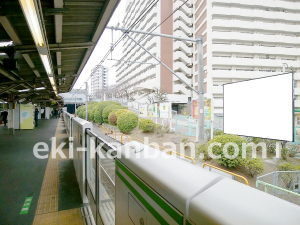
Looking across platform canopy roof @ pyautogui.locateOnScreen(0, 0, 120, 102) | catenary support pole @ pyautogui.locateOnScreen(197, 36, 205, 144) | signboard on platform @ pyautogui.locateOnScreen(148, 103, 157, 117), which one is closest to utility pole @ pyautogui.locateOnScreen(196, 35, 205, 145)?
catenary support pole @ pyautogui.locateOnScreen(197, 36, 205, 144)

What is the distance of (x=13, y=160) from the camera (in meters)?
7.18

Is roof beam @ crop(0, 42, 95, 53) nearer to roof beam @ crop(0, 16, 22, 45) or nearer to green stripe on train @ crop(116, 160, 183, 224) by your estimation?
roof beam @ crop(0, 16, 22, 45)

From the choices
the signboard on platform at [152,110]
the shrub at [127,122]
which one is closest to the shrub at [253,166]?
the signboard on platform at [152,110]

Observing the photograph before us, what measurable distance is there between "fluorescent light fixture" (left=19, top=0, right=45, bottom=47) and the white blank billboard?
5328 mm

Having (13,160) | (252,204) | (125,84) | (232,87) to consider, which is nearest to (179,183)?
(252,204)

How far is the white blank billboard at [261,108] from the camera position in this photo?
17.0 feet

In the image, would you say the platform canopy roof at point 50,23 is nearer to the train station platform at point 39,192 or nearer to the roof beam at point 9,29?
the roof beam at point 9,29

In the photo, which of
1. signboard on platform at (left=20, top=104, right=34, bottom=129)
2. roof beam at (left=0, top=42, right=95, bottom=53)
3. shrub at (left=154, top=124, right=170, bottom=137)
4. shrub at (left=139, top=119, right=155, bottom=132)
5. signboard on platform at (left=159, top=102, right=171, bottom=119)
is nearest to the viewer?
roof beam at (left=0, top=42, right=95, bottom=53)

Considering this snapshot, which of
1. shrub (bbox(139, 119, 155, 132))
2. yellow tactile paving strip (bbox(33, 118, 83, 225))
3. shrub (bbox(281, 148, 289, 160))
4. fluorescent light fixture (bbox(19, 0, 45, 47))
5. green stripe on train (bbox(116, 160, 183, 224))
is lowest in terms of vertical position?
yellow tactile paving strip (bbox(33, 118, 83, 225))

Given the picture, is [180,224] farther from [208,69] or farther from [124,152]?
[208,69]

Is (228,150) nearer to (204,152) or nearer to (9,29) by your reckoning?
(204,152)

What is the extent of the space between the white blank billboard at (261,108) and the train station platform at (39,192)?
16.6ft

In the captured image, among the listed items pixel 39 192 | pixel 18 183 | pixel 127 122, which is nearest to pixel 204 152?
pixel 39 192

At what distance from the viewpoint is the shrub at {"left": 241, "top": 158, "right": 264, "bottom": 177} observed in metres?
6.10
